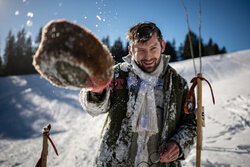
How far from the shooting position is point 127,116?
1.39 meters

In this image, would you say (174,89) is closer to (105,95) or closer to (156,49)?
(156,49)

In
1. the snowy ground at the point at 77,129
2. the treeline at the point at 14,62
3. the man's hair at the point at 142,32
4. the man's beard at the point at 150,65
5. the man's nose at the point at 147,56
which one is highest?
the treeline at the point at 14,62

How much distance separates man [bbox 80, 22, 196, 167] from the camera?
1342 millimetres

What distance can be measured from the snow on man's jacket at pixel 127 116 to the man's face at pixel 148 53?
0.45 feet

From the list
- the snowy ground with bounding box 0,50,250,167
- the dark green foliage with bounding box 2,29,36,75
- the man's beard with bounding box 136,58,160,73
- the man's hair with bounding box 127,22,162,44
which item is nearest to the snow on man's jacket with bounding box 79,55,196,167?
the man's beard with bounding box 136,58,160,73

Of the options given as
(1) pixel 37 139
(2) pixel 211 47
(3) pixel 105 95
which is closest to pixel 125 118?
(3) pixel 105 95

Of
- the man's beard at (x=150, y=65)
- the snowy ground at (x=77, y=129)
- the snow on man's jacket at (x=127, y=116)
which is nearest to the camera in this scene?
the snow on man's jacket at (x=127, y=116)

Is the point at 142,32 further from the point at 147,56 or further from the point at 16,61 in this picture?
the point at 16,61

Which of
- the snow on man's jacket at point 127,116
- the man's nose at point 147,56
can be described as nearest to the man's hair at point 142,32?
the man's nose at point 147,56

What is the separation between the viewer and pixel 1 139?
5.87 m

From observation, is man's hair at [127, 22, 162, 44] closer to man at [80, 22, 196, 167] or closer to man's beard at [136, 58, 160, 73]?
man at [80, 22, 196, 167]

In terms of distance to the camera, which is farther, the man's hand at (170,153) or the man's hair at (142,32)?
the man's hair at (142,32)

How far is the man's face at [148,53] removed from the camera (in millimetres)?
1518

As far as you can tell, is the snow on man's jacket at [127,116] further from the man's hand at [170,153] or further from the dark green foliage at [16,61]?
the dark green foliage at [16,61]
